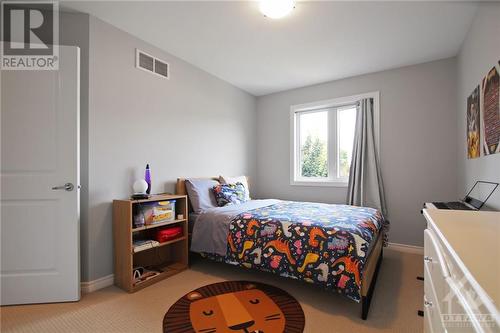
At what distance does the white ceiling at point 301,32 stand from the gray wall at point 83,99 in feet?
0.47

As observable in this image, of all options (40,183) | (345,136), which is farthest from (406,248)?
(40,183)

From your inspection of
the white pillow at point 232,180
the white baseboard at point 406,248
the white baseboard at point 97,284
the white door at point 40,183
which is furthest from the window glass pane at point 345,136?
the white door at point 40,183

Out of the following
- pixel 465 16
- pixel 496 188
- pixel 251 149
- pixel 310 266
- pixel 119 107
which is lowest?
pixel 310 266

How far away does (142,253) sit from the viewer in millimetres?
2613

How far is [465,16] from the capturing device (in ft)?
7.21

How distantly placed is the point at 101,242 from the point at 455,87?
4369 mm

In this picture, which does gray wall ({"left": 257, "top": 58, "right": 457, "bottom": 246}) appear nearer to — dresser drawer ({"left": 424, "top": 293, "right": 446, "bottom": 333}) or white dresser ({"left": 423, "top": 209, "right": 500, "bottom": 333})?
white dresser ({"left": 423, "top": 209, "right": 500, "bottom": 333})

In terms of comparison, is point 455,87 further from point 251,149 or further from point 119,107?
point 119,107

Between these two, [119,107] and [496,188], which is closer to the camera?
[496,188]

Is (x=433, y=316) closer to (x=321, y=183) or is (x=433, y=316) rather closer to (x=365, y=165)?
(x=365, y=165)

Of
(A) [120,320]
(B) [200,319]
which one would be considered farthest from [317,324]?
(A) [120,320]

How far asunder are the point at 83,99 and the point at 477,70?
3583 mm

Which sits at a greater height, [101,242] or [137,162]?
[137,162]

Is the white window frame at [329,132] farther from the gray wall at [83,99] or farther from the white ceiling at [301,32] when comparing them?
the gray wall at [83,99]
